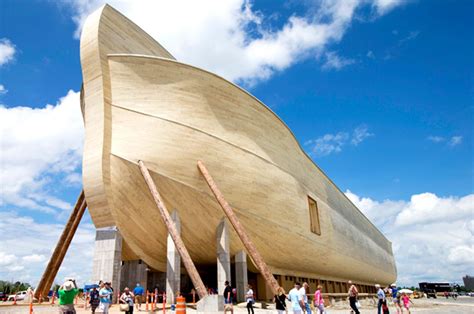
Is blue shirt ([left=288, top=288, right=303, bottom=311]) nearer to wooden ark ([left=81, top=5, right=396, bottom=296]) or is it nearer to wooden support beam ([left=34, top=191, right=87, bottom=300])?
wooden ark ([left=81, top=5, right=396, bottom=296])

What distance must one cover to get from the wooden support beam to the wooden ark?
3.21 metres

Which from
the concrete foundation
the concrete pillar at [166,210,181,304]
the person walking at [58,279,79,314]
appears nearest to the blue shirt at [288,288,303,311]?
the concrete foundation

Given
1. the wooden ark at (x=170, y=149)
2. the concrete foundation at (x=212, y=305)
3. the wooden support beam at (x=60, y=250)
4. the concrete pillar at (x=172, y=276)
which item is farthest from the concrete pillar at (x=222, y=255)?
the wooden support beam at (x=60, y=250)

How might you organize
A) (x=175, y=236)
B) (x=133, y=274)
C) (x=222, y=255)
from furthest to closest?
(x=222, y=255)
(x=133, y=274)
(x=175, y=236)

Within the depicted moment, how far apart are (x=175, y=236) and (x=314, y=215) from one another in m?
15.3

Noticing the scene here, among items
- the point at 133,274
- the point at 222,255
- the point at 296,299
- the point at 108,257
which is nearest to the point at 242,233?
the point at 222,255

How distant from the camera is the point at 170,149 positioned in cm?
1636

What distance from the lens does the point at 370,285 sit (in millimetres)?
47969

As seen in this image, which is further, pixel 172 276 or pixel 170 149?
pixel 170 149

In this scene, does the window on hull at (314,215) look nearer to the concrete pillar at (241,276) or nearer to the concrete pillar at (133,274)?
the concrete pillar at (241,276)

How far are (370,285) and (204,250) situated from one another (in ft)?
120

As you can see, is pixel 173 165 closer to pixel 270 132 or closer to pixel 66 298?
pixel 270 132

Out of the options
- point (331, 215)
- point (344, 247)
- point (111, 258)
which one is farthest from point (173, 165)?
point (344, 247)

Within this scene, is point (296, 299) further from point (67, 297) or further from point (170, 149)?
point (170, 149)
